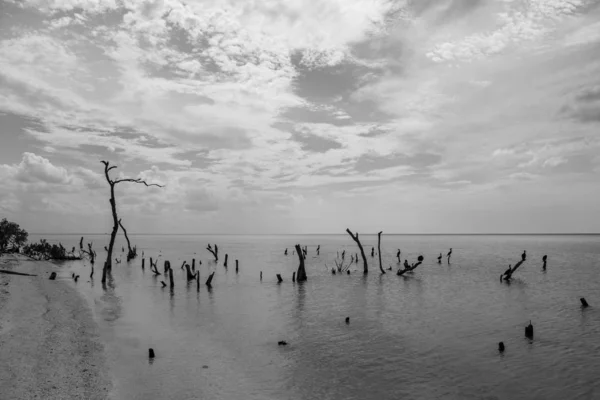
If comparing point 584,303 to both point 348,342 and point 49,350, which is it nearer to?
point 348,342

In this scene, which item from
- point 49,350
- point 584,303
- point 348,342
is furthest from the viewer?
point 584,303

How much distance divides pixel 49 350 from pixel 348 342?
12.8 metres

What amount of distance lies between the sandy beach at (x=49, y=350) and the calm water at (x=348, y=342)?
0.89 m

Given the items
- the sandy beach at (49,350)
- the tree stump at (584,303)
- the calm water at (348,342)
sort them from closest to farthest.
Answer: the sandy beach at (49,350) → the calm water at (348,342) → the tree stump at (584,303)

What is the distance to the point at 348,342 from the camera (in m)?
19.4

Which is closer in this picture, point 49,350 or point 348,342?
point 49,350

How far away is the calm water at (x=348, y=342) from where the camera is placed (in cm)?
1367

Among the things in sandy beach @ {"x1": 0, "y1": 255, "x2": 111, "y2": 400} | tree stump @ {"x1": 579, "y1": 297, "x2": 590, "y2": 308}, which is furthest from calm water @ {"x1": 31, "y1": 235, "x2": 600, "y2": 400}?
sandy beach @ {"x1": 0, "y1": 255, "x2": 111, "y2": 400}

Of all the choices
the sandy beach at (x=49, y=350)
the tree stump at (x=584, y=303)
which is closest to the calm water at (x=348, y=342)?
the tree stump at (x=584, y=303)

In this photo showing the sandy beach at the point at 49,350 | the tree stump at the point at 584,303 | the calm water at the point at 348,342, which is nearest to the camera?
the sandy beach at the point at 49,350

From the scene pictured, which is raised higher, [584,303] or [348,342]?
[584,303]

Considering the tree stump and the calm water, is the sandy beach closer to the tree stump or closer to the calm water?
the calm water

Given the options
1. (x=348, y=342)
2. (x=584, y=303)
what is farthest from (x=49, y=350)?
(x=584, y=303)

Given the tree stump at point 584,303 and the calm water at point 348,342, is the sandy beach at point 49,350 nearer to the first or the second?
the calm water at point 348,342
